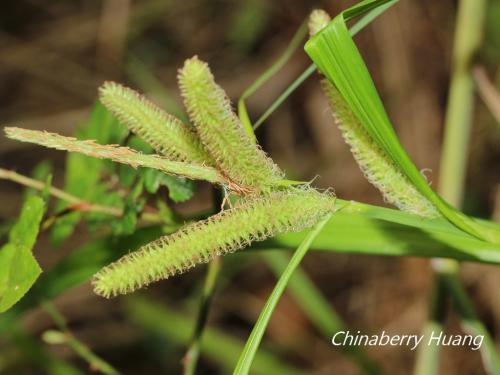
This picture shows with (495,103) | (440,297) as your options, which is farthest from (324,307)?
(495,103)

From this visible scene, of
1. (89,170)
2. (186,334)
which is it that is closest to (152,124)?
(89,170)

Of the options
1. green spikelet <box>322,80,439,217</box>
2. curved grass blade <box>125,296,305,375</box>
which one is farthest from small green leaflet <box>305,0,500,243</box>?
curved grass blade <box>125,296,305,375</box>

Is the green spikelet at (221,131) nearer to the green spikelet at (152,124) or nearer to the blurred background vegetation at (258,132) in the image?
the green spikelet at (152,124)

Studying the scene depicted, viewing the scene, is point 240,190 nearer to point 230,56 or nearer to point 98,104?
point 98,104

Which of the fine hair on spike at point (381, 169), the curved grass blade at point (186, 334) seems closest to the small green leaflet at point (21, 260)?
the fine hair on spike at point (381, 169)

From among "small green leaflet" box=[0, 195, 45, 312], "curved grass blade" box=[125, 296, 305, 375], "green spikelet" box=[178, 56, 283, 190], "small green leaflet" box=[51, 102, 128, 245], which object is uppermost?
"curved grass blade" box=[125, 296, 305, 375]

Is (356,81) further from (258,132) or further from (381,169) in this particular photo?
(258,132)

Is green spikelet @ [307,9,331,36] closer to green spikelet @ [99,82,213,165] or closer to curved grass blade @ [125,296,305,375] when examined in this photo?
green spikelet @ [99,82,213,165]
